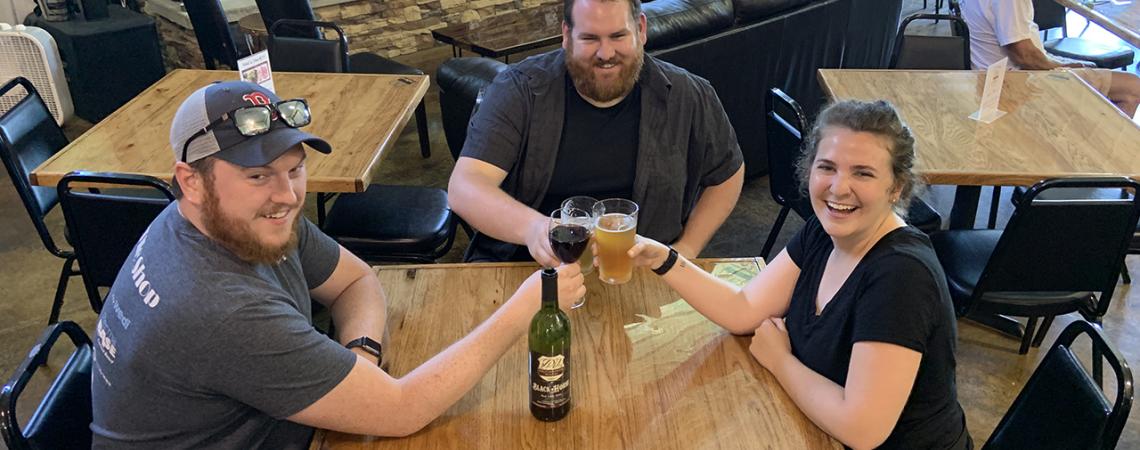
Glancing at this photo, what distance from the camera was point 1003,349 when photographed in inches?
121

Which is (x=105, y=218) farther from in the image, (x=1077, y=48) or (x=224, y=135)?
(x=1077, y=48)

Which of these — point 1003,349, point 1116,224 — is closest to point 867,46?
point 1003,349

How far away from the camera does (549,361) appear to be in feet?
4.75

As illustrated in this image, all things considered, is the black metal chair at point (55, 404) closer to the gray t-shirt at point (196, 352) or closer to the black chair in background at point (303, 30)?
the gray t-shirt at point (196, 352)

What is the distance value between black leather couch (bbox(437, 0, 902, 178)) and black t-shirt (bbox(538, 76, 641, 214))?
118cm

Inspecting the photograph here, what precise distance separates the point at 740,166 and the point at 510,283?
88 cm

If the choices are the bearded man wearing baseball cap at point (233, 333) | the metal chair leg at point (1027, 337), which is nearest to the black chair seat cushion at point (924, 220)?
the metal chair leg at point (1027, 337)

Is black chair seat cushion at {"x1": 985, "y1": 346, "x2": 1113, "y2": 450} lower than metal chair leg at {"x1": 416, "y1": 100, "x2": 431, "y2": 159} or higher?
higher

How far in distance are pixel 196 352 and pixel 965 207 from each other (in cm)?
298

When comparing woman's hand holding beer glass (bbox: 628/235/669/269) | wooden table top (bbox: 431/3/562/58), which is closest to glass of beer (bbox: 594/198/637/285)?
woman's hand holding beer glass (bbox: 628/235/669/269)

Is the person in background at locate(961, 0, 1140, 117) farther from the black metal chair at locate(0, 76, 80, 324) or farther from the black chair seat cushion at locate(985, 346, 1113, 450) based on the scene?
the black metal chair at locate(0, 76, 80, 324)

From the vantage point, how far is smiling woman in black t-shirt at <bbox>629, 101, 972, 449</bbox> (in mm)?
1476

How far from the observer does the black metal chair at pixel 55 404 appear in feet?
4.69

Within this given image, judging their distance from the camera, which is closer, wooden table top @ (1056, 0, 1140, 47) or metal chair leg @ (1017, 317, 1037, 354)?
metal chair leg @ (1017, 317, 1037, 354)
